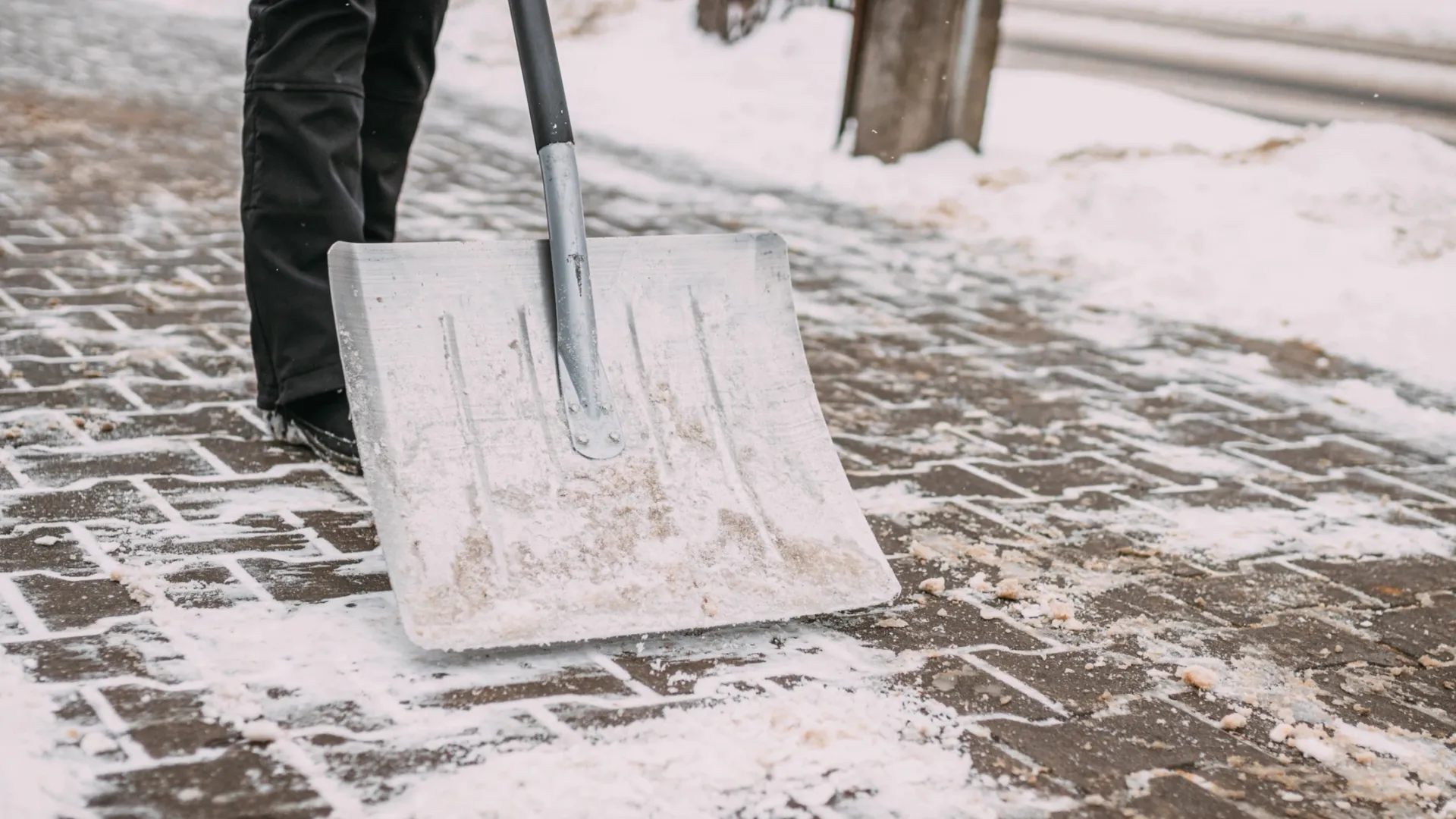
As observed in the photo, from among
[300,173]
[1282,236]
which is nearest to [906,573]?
[300,173]

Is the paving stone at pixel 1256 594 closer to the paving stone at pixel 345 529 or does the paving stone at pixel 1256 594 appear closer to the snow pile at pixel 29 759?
the paving stone at pixel 345 529

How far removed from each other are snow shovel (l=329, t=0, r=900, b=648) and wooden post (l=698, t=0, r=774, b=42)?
8.19 meters

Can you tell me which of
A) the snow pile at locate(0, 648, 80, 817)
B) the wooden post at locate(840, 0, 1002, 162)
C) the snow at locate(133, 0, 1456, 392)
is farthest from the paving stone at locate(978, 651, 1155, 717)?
the wooden post at locate(840, 0, 1002, 162)

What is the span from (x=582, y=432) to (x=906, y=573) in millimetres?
613

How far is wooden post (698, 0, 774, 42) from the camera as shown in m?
10.4

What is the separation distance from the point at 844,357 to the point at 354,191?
1.52 m

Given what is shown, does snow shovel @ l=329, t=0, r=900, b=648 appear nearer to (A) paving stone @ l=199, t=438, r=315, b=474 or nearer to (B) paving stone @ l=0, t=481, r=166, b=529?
(B) paving stone @ l=0, t=481, r=166, b=529

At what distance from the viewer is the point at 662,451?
2.28 metres

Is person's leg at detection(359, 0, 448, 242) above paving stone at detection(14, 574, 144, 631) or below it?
above

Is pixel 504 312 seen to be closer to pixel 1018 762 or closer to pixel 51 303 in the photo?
pixel 1018 762

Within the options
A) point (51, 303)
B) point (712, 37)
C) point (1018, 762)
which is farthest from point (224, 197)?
point (712, 37)

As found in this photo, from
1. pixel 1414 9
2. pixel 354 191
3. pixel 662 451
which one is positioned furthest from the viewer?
pixel 1414 9

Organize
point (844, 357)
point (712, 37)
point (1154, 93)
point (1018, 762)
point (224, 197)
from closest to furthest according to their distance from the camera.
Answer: point (1018, 762) → point (844, 357) → point (224, 197) → point (1154, 93) → point (712, 37)

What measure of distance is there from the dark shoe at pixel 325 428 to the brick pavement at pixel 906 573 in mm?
45
